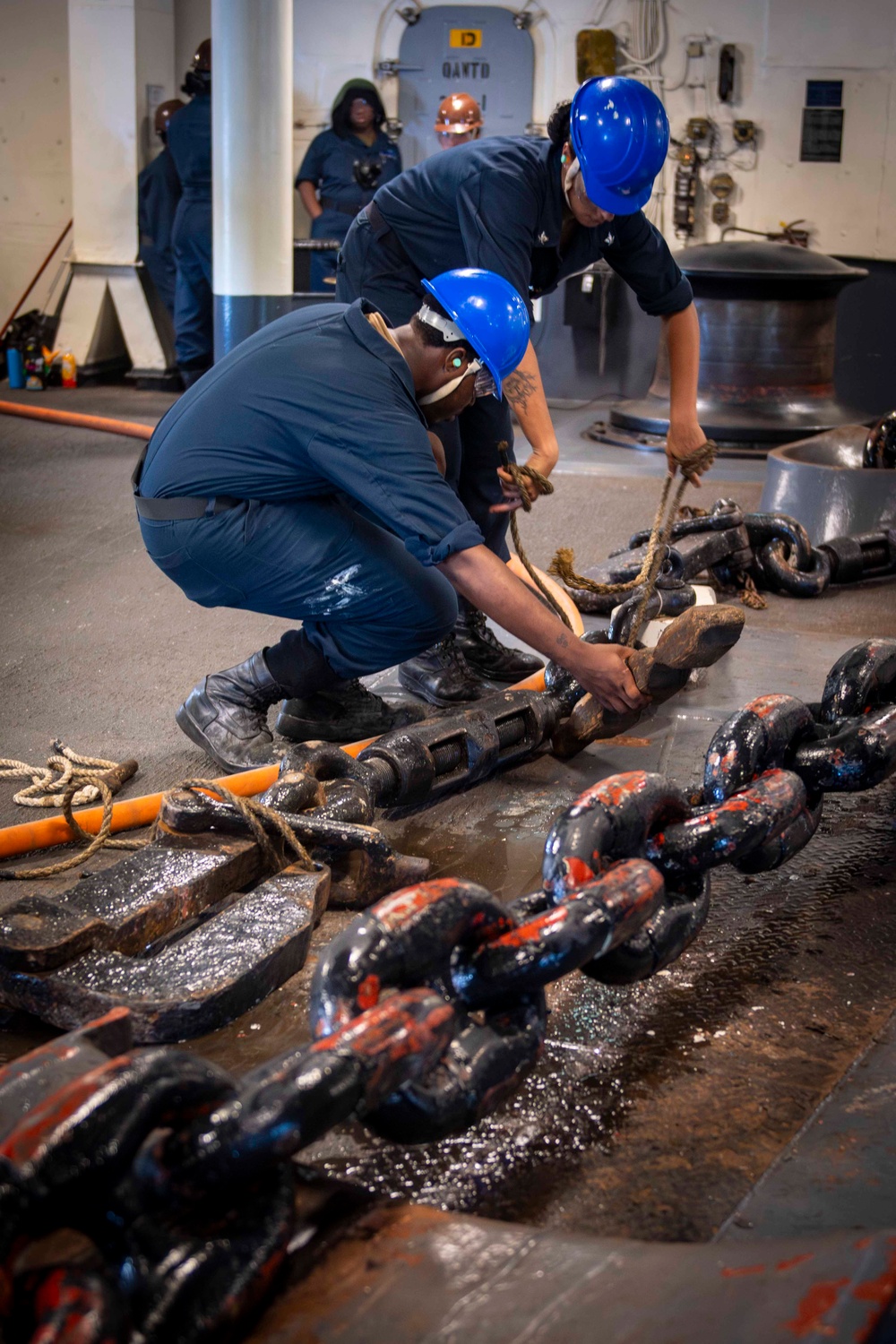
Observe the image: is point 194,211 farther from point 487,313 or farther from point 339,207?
point 487,313

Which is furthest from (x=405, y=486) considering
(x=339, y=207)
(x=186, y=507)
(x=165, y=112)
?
(x=165, y=112)

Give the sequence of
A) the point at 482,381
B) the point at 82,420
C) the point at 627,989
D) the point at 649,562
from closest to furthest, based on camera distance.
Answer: the point at 627,989, the point at 482,381, the point at 649,562, the point at 82,420

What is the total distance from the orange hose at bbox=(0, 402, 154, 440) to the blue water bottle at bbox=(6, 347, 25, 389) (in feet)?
3.98

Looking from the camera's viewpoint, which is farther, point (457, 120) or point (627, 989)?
point (457, 120)

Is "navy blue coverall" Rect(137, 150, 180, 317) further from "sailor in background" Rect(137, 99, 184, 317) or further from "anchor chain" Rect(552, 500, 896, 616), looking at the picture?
"anchor chain" Rect(552, 500, 896, 616)

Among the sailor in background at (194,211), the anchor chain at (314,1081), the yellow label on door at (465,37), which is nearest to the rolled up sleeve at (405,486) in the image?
the anchor chain at (314,1081)

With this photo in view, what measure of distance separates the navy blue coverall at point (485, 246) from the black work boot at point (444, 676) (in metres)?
0.46

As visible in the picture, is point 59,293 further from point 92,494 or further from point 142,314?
point 92,494

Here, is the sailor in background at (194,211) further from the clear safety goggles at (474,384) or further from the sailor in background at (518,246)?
the clear safety goggles at (474,384)

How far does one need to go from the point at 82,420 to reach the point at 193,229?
218cm

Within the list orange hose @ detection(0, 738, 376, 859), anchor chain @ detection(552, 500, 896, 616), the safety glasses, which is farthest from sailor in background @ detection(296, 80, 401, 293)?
orange hose @ detection(0, 738, 376, 859)

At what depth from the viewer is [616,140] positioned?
10.9 feet

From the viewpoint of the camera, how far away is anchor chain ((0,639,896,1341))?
Result: 112 cm

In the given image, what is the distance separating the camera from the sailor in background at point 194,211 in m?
9.30
